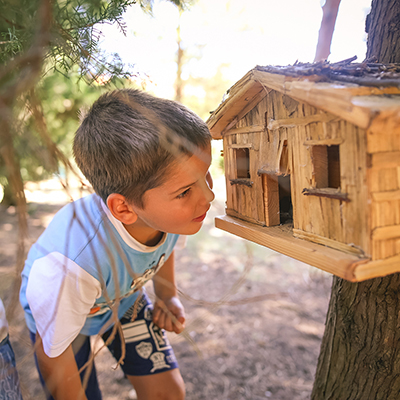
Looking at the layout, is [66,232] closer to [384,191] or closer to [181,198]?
[181,198]

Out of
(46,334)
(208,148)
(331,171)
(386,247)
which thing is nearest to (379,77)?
(331,171)

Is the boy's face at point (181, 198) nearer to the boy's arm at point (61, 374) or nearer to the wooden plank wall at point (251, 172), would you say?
the wooden plank wall at point (251, 172)

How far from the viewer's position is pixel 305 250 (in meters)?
1.05

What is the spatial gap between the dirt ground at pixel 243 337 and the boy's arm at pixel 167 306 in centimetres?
11

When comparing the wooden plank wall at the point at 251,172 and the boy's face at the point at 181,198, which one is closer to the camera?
the boy's face at the point at 181,198

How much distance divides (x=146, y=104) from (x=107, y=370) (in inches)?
88.1

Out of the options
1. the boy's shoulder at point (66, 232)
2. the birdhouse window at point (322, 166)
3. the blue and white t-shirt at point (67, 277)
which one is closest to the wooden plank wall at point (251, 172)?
the birdhouse window at point (322, 166)

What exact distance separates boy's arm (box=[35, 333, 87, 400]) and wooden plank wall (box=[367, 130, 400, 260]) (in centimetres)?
106

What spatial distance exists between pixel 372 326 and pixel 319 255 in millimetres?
605

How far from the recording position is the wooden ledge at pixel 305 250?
89 cm

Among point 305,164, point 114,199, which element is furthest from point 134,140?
point 305,164

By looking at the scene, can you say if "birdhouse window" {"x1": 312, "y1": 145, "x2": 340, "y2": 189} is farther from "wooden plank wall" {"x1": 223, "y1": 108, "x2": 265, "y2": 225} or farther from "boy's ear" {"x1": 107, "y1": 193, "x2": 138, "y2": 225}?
"boy's ear" {"x1": 107, "y1": 193, "x2": 138, "y2": 225}

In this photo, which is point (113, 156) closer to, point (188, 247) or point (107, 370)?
point (107, 370)

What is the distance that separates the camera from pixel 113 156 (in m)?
1.19
